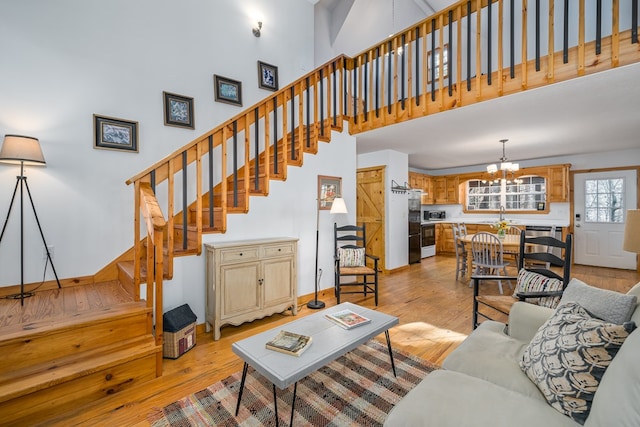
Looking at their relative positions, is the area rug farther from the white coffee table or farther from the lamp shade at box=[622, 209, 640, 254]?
the lamp shade at box=[622, 209, 640, 254]

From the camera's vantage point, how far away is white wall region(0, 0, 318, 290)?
8.70ft

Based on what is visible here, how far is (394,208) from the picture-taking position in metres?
5.51

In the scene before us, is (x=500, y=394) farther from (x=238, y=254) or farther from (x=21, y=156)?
(x=21, y=156)

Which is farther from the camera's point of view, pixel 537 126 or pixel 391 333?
pixel 537 126

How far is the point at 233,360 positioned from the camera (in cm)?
240

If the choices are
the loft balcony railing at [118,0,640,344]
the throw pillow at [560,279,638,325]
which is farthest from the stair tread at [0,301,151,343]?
the throw pillow at [560,279,638,325]

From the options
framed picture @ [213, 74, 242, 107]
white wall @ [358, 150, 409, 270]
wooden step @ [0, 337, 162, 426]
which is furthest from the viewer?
white wall @ [358, 150, 409, 270]

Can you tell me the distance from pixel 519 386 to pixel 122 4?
477 centimetres

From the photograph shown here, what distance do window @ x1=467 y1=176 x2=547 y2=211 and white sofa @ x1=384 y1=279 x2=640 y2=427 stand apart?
6290 millimetres

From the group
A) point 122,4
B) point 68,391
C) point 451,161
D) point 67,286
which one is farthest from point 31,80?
point 451,161

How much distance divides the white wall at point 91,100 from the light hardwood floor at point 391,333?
2.40 ft

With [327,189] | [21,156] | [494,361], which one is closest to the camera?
[494,361]

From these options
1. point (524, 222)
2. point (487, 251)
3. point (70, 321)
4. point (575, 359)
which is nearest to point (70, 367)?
point (70, 321)

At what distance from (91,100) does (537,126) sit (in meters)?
5.49
